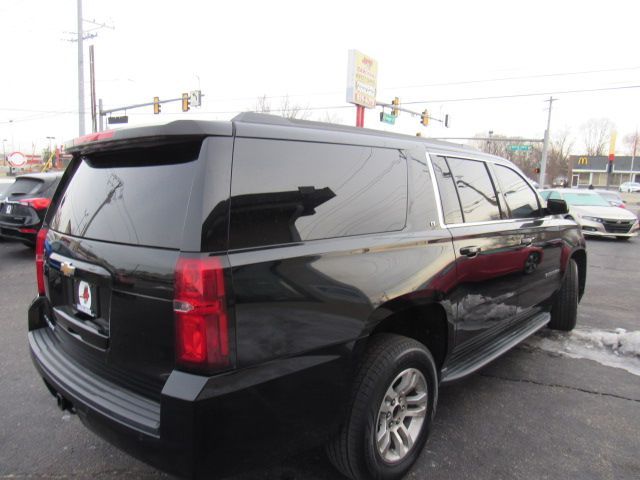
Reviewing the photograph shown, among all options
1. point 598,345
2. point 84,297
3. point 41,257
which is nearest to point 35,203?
point 41,257

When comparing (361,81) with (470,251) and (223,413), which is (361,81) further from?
(223,413)

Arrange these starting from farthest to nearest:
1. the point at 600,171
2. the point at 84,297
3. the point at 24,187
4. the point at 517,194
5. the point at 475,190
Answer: the point at 600,171 < the point at 24,187 < the point at 517,194 < the point at 475,190 < the point at 84,297

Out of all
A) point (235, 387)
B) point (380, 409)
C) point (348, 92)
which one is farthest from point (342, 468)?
point (348, 92)

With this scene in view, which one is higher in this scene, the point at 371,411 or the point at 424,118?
the point at 424,118

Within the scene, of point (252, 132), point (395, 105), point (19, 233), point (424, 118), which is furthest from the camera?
point (424, 118)

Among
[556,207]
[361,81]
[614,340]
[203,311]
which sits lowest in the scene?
[614,340]

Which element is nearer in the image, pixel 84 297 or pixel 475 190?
pixel 84 297

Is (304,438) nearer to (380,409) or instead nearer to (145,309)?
(380,409)

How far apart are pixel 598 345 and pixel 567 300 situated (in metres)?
0.51

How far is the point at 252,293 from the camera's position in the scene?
1.80 m

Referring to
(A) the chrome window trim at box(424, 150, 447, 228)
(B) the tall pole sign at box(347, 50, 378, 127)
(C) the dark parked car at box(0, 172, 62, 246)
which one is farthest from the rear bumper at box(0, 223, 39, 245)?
(B) the tall pole sign at box(347, 50, 378, 127)

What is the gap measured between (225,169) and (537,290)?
3168 mm

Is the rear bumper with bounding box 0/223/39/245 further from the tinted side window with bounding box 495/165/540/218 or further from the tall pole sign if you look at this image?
the tall pole sign

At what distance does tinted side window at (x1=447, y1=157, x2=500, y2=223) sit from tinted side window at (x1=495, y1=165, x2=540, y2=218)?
0.78 feet
